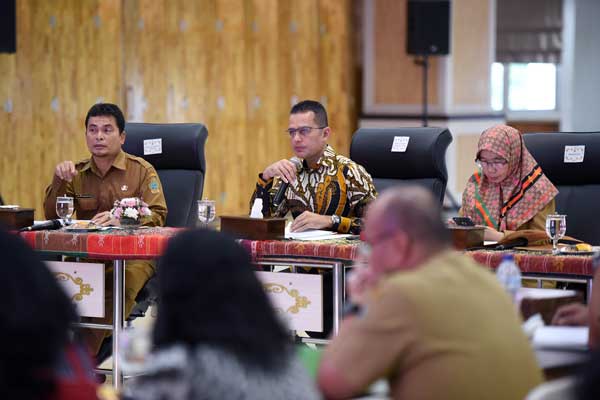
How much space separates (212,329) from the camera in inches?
71.4

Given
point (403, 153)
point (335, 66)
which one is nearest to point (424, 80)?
point (335, 66)

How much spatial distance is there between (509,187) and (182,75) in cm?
472

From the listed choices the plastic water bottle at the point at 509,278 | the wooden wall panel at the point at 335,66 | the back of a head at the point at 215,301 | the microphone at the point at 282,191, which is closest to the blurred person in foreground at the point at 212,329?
the back of a head at the point at 215,301

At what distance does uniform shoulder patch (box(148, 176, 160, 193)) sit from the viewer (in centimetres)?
463

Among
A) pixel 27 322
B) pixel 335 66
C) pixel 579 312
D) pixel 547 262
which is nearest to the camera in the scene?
pixel 27 322

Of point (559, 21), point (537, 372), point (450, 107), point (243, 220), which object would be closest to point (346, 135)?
point (450, 107)

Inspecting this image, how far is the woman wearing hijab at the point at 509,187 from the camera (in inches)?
165

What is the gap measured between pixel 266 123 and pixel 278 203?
4735 millimetres

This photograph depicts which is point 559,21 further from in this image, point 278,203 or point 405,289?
point 405,289

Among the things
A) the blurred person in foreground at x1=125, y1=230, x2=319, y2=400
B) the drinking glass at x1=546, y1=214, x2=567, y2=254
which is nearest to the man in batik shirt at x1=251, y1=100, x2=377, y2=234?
the drinking glass at x1=546, y1=214, x2=567, y2=254

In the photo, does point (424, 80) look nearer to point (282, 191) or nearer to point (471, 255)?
point (282, 191)

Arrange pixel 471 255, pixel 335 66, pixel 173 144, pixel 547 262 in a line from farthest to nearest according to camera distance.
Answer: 1. pixel 335 66
2. pixel 173 144
3. pixel 471 255
4. pixel 547 262

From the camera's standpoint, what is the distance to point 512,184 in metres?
4.27

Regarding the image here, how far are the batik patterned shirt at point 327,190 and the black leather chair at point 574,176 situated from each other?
73 cm
